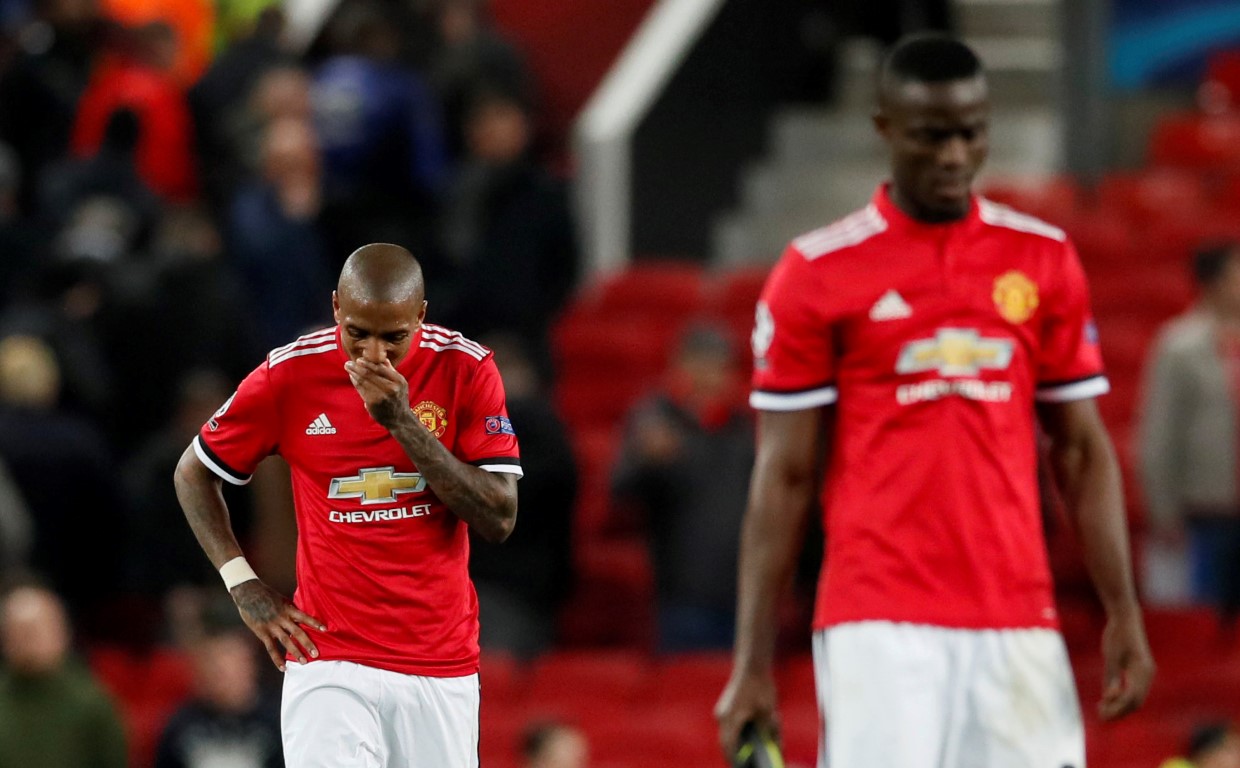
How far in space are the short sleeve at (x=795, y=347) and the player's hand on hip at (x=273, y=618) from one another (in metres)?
1.03

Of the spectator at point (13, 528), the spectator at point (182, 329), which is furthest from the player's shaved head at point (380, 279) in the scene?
the spectator at point (182, 329)

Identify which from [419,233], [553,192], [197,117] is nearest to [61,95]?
[197,117]

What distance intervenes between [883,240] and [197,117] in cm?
814

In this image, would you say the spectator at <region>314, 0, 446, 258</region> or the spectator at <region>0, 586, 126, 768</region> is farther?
the spectator at <region>314, 0, 446, 258</region>

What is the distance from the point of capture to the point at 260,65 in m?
12.3

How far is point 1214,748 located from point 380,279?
4.62 metres

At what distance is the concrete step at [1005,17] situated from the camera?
13445mm

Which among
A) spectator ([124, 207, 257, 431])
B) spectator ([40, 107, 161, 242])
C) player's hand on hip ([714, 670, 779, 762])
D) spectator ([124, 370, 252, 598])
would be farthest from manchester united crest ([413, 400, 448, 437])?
spectator ([40, 107, 161, 242])

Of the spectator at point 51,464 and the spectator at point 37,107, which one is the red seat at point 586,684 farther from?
the spectator at point 37,107

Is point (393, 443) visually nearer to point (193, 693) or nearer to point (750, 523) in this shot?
point (750, 523)

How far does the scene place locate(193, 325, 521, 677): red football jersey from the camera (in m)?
4.35

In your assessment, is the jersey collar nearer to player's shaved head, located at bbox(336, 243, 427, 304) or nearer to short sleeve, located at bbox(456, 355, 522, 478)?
short sleeve, located at bbox(456, 355, 522, 478)

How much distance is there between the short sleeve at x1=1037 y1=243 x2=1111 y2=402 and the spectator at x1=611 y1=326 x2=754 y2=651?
4.35 metres

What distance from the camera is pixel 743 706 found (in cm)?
467
